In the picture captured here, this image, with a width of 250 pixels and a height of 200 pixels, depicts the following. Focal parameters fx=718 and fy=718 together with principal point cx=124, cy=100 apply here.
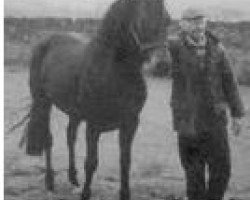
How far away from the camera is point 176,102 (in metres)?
3.60

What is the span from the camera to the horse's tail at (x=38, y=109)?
4.28 m

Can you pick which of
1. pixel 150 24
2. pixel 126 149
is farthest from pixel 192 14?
pixel 126 149

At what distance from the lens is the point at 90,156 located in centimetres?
393

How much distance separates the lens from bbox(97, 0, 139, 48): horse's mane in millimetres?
3717

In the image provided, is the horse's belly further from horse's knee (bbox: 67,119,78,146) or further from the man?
the man

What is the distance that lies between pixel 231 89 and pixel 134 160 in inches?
28.8

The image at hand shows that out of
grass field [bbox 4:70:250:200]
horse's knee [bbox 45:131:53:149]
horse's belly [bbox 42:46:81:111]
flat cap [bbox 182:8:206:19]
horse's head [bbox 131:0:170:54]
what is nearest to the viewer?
flat cap [bbox 182:8:206:19]

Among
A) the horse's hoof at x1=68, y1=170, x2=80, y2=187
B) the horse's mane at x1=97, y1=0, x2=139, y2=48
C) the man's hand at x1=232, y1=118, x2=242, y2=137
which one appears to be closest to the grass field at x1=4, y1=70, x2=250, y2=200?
the horse's hoof at x1=68, y1=170, x2=80, y2=187

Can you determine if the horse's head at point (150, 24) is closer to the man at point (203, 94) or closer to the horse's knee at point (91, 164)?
the man at point (203, 94)

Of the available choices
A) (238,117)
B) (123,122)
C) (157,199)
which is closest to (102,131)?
(123,122)

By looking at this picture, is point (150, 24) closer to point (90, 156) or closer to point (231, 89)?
point (231, 89)

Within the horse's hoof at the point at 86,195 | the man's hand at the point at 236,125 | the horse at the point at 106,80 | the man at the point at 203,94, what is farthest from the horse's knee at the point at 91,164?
the man's hand at the point at 236,125

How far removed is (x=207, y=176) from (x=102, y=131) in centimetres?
61

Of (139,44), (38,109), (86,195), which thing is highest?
(139,44)
